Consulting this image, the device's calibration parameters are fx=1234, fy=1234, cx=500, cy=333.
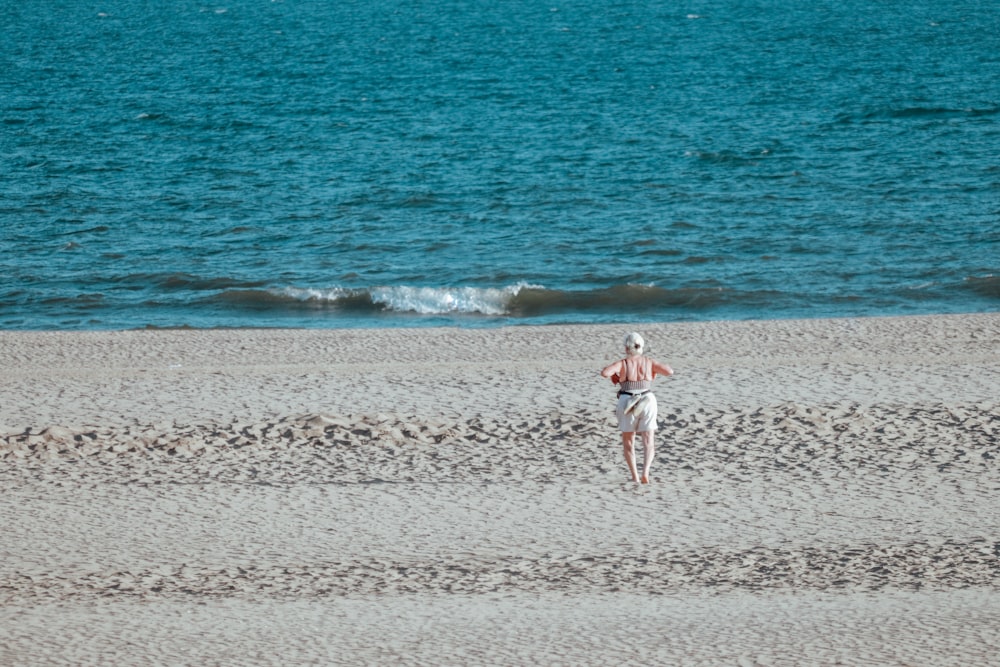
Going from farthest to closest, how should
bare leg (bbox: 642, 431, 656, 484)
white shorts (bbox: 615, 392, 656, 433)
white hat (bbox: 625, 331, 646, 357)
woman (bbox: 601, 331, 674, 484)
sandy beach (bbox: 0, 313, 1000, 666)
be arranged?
bare leg (bbox: 642, 431, 656, 484), white shorts (bbox: 615, 392, 656, 433), woman (bbox: 601, 331, 674, 484), white hat (bbox: 625, 331, 646, 357), sandy beach (bbox: 0, 313, 1000, 666)

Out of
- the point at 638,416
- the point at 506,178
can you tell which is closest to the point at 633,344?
the point at 638,416

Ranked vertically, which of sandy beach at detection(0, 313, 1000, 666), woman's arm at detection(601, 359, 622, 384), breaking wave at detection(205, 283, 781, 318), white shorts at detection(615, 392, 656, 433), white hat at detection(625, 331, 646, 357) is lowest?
breaking wave at detection(205, 283, 781, 318)

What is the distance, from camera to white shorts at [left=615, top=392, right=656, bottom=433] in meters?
10.1

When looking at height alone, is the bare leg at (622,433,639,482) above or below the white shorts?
below

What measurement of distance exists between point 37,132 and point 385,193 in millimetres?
13057

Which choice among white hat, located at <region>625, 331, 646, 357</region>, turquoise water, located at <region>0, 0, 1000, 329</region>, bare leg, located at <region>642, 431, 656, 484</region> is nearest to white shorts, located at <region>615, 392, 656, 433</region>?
bare leg, located at <region>642, 431, 656, 484</region>

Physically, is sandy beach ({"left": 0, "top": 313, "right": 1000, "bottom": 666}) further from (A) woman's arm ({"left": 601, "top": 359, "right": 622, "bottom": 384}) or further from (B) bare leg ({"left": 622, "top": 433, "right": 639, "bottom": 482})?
(A) woman's arm ({"left": 601, "top": 359, "right": 622, "bottom": 384})

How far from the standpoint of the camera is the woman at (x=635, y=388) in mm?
9945

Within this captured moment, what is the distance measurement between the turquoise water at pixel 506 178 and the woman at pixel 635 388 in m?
8.68

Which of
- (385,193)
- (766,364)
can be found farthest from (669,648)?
(385,193)

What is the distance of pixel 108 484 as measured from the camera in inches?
423

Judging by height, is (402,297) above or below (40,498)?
below

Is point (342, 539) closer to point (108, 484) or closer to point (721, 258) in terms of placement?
point (108, 484)

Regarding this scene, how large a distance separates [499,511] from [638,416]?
138 cm
